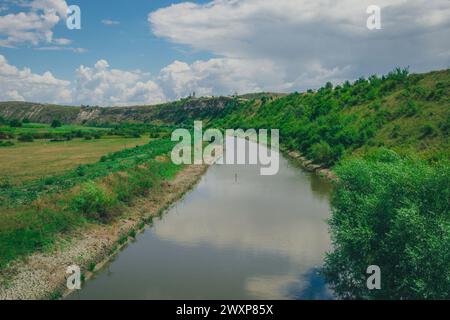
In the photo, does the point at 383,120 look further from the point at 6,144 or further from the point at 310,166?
the point at 6,144

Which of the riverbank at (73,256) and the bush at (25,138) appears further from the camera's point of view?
the bush at (25,138)

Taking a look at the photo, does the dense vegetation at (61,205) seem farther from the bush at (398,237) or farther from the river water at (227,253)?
the bush at (398,237)

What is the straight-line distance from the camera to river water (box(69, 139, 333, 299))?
17.6m

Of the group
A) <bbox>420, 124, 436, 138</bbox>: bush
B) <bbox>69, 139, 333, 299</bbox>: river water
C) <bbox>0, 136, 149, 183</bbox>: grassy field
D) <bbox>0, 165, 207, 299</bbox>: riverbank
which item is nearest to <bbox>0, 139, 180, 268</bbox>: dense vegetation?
<bbox>0, 165, 207, 299</bbox>: riverbank

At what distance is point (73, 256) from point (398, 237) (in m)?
14.8

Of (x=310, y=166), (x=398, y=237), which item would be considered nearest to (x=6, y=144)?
(x=310, y=166)

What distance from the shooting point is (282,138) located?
274 ft

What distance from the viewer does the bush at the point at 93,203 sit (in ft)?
81.5

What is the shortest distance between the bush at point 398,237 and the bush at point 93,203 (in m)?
14.5

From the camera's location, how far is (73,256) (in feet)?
66.0

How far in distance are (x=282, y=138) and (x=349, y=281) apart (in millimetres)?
67933

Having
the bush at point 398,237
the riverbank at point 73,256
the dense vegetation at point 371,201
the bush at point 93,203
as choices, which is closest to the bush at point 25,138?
the dense vegetation at point 371,201

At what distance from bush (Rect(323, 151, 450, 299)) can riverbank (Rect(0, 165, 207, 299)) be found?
1141cm
